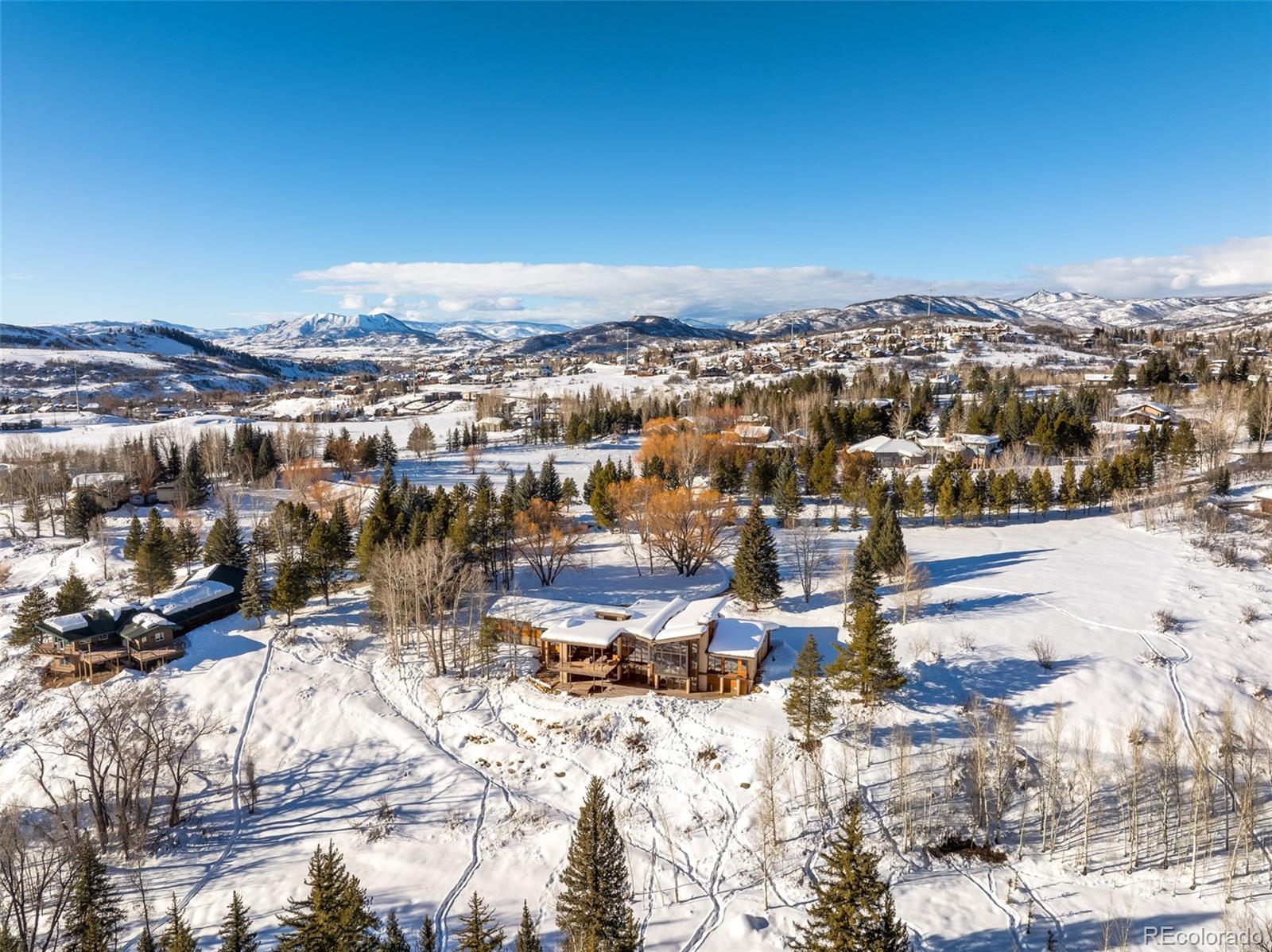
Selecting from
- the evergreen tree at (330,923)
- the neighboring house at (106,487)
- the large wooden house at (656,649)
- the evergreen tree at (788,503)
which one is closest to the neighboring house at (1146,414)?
the evergreen tree at (788,503)

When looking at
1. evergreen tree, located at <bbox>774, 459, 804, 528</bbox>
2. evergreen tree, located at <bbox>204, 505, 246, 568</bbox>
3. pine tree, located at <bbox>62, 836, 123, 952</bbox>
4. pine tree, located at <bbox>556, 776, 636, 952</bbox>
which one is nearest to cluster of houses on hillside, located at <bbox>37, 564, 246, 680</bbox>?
evergreen tree, located at <bbox>204, 505, 246, 568</bbox>

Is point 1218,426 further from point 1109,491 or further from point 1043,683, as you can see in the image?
point 1043,683

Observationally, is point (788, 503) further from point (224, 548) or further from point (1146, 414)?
point (1146, 414)

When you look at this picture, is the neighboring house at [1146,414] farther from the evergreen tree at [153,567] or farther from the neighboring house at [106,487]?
the neighboring house at [106,487]

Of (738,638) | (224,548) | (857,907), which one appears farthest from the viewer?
(224,548)

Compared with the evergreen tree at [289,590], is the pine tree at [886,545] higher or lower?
higher

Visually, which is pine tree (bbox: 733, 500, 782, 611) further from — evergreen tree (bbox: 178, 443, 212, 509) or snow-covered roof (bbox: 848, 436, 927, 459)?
evergreen tree (bbox: 178, 443, 212, 509)

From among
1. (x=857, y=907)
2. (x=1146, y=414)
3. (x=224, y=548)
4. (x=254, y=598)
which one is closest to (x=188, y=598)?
(x=254, y=598)
